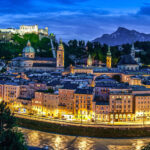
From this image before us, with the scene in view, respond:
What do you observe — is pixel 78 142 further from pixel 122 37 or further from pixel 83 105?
pixel 122 37

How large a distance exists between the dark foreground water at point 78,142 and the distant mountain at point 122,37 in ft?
230

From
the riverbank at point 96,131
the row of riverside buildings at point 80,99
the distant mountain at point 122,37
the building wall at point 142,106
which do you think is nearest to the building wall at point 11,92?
the row of riverside buildings at point 80,99

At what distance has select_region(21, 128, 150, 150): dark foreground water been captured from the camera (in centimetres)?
2742

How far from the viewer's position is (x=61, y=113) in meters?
35.8

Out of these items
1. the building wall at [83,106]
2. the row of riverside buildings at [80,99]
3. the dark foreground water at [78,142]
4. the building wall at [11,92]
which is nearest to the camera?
the dark foreground water at [78,142]

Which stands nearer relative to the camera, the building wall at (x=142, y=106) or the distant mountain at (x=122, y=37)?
the building wall at (x=142, y=106)

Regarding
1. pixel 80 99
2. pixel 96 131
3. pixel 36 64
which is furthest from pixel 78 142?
pixel 36 64

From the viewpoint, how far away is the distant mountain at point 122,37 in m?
99.4

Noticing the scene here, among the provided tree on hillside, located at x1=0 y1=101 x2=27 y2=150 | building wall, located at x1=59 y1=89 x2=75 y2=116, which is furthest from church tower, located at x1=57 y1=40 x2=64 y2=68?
tree on hillside, located at x1=0 y1=101 x2=27 y2=150

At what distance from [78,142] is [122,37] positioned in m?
79.4

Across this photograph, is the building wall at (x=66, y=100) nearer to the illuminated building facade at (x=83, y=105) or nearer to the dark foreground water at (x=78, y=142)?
the illuminated building facade at (x=83, y=105)

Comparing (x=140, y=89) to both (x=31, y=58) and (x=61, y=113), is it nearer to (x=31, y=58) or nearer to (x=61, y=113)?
(x=61, y=113)

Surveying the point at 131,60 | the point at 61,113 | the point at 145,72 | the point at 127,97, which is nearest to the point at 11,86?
the point at 61,113

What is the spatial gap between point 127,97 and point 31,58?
3477cm
